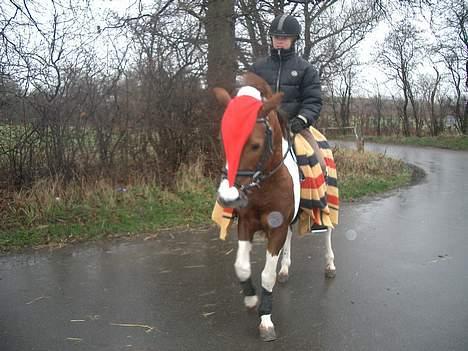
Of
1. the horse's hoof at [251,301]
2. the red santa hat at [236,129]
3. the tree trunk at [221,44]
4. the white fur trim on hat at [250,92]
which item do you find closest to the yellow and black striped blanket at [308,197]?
the horse's hoof at [251,301]

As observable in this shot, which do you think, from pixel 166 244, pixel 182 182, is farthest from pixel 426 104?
pixel 166 244

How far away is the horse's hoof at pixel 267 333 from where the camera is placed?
3797mm

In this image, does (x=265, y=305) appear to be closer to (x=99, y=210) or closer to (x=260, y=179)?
(x=260, y=179)

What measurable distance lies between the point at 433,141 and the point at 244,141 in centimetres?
2711

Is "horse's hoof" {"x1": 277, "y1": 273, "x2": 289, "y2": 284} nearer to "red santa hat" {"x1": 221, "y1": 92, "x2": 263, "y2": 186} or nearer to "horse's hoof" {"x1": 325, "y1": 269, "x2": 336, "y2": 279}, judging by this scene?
"horse's hoof" {"x1": 325, "y1": 269, "x2": 336, "y2": 279}

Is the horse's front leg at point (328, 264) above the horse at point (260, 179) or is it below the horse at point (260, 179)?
below

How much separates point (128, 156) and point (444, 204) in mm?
6409

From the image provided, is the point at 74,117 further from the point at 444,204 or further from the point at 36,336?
the point at 444,204

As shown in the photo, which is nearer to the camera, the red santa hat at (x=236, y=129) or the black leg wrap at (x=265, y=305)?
the red santa hat at (x=236, y=129)

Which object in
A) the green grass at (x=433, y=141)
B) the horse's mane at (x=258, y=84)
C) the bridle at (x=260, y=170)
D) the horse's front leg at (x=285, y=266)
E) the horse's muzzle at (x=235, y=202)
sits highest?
the horse's mane at (x=258, y=84)

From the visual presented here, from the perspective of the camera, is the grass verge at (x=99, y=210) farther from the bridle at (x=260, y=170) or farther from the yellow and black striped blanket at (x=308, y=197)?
the bridle at (x=260, y=170)

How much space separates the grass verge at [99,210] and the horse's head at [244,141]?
4314 mm

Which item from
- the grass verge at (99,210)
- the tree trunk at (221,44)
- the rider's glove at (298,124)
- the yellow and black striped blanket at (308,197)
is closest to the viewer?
the yellow and black striped blanket at (308,197)

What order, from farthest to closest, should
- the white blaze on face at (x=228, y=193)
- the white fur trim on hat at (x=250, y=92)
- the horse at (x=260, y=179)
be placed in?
the white fur trim on hat at (x=250, y=92) → the horse at (x=260, y=179) → the white blaze on face at (x=228, y=193)
